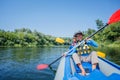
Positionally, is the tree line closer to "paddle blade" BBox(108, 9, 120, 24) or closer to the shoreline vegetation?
the shoreline vegetation

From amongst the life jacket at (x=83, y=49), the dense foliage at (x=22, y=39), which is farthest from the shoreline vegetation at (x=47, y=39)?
the life jacket at (x=83, y=49)

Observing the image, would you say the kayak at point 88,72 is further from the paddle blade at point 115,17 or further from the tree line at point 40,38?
the tree line at point 40,38

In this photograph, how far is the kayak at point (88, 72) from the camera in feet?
12.2

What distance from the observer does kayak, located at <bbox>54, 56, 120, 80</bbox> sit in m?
3.73

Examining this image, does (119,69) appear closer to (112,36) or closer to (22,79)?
(22,79)

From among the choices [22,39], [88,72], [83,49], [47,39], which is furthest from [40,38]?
[88,72]

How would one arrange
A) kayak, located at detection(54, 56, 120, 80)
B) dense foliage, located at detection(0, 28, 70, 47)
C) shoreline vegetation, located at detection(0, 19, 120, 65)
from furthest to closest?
dense foliage, located at detection(0, 28, 70, 47), shoreline vegetation, located at detection(0, 19, 120, 65), kayak, located at detection(54, 56, 120, 80)

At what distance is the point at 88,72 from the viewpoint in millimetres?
5289

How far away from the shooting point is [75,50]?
5965 millimetres

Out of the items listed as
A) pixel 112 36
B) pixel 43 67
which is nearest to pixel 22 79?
pixel 43 67

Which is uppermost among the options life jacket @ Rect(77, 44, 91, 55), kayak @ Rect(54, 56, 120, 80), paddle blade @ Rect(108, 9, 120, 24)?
paddle blade @ Rect(108, 9, 120, 24)

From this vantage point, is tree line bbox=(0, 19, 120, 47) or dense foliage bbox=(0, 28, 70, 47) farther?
dense foliage bbox=(0, 28, 70, 47)

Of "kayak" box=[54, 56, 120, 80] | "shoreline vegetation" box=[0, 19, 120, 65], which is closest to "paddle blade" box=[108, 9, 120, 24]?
"kayak" box=[54, 56, 120, 80]

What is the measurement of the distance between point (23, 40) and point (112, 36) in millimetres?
33439
